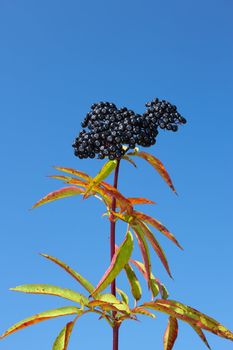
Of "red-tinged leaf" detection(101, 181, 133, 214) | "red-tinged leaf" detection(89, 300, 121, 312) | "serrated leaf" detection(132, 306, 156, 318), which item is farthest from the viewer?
"serrated leaf" detection(132, 306, 156, 318)

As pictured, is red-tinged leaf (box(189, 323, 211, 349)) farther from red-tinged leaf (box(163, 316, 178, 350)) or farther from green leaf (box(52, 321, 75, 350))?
green leaf (box(52, 321, 75, 350))

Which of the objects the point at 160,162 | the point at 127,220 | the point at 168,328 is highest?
the point at 160,162

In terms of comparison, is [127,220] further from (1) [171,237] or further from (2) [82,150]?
(2) [82,150]

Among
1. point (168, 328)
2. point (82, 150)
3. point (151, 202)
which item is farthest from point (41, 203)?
point (168, 328)

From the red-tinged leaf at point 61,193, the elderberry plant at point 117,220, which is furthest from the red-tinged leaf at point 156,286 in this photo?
the red-tinged leaf at point 61,193

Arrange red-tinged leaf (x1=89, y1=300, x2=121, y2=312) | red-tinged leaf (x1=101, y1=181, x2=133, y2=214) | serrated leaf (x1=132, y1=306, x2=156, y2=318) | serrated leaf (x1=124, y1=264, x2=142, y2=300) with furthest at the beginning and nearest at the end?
serrated leaf (x1=124, y1=264, x2=142, y2=300), serrated leaf (x1=132, y1=306, x2=156, y2=318), red-tinged leaf (x1=101, y1=181, x2=133, y2=214), red-tinged leaf (x1=89, y1=300, x2=121, y2=312)

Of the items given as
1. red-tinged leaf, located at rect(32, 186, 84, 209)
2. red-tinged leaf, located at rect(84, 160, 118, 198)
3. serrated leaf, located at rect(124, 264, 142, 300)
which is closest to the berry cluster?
red-tinged leaf, located at rect(84, 160, 118, 198)

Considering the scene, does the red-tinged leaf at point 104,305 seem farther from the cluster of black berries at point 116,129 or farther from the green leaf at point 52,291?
the cluster of black berries at point 116,129
